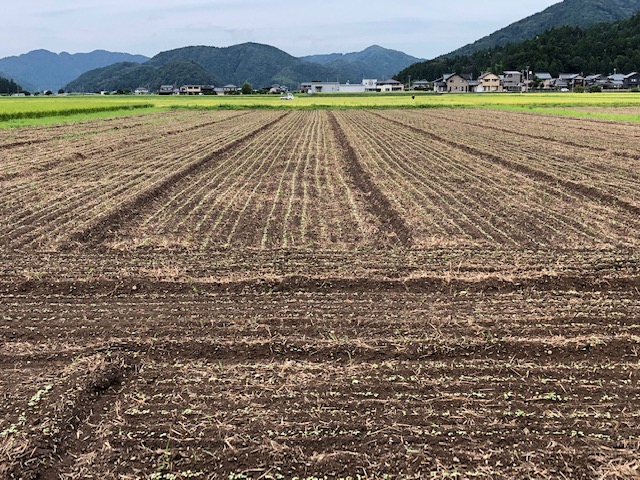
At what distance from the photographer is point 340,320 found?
5797 mm

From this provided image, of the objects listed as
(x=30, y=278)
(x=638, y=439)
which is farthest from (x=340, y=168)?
(x=638, y=439)

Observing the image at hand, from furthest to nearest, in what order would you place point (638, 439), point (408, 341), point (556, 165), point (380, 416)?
point (556, 165) < point (408, 341) < point (380, 416) < point (638, 439)

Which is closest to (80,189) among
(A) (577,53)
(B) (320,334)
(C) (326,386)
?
(B) (320,334)

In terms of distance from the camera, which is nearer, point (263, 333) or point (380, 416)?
point (380, 416)

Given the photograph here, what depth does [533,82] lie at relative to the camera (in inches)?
4695

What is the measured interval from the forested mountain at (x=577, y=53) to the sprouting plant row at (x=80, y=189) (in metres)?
135

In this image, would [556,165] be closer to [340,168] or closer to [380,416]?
[340,168]

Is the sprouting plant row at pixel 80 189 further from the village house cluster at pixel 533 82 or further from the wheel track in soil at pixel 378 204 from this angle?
the village house cluster at pixel 533 82

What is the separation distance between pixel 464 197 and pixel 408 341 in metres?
7.99

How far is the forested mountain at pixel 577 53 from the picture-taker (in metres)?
125

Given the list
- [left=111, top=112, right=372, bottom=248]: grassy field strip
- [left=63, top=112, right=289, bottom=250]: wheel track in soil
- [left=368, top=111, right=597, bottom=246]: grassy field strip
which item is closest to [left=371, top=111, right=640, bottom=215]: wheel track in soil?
[left=368, top=111, right=597, bottom=246]: grassy field strip

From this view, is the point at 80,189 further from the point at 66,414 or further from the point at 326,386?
the point at 326,386

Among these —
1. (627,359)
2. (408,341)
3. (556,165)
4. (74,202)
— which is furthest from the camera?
(556,165)

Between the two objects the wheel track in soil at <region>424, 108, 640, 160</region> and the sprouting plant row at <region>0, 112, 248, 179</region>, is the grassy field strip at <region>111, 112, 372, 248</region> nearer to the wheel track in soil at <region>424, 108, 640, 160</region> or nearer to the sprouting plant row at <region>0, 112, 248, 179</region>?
the sprouting plant row at <region>0, 112, 248, 179</region>
